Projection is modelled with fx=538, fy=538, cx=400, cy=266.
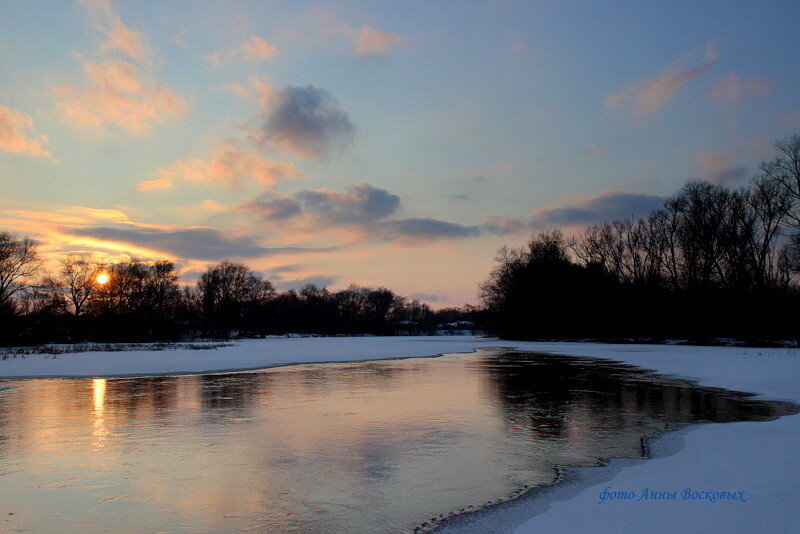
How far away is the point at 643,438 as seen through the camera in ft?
30.4

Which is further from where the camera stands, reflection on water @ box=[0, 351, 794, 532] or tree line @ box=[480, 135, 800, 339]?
tree line @ box=[480, 135, 800, 339]

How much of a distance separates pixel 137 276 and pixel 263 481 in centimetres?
9035

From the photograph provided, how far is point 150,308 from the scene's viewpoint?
260ft

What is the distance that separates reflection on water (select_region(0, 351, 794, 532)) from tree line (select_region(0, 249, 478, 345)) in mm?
48813

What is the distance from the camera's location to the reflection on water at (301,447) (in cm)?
556

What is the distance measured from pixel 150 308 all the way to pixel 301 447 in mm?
79001

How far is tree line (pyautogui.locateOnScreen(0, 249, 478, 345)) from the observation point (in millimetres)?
60888

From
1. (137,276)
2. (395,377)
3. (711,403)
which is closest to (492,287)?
(137,276)

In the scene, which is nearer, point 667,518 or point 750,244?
point 667,518

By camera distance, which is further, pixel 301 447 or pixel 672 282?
pixel 672 282

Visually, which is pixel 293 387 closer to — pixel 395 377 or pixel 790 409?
pixel 395 377

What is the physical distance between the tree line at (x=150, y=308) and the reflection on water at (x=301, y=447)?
4881cm

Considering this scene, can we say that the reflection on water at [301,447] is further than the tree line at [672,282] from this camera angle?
No

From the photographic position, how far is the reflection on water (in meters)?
5.56
